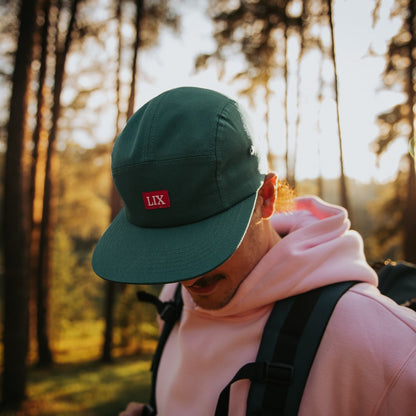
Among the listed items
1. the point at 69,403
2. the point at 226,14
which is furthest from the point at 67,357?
the point at 226,14

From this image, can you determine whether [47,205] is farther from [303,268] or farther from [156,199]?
[303,268]

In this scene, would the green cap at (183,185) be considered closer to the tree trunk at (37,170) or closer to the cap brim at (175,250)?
the cap brim at (175,250)

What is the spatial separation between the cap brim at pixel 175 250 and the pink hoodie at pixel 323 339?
0.29 meters

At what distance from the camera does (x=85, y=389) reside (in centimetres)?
931

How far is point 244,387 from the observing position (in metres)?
1.27

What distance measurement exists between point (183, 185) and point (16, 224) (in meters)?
6.55

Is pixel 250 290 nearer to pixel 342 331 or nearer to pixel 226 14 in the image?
pixel 342 331

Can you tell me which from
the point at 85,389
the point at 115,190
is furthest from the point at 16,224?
the point at 85,389

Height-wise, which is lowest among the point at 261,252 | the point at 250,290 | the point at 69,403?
the point at 69,403

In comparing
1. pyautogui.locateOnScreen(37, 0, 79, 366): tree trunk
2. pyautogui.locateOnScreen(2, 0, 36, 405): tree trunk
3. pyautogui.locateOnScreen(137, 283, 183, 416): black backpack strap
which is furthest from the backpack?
pyautogui.locateOnScreen(37, 0, 79, 366): tree trunk

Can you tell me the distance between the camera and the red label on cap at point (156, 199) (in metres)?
1.17

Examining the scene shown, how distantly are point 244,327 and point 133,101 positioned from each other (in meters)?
10.3

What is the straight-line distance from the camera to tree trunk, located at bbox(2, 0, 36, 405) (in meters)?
6.66

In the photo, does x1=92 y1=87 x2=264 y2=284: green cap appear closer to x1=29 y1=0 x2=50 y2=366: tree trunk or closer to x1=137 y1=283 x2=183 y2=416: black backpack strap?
x1=137 y1=283 x2=183 y2=416: black backpack strap
